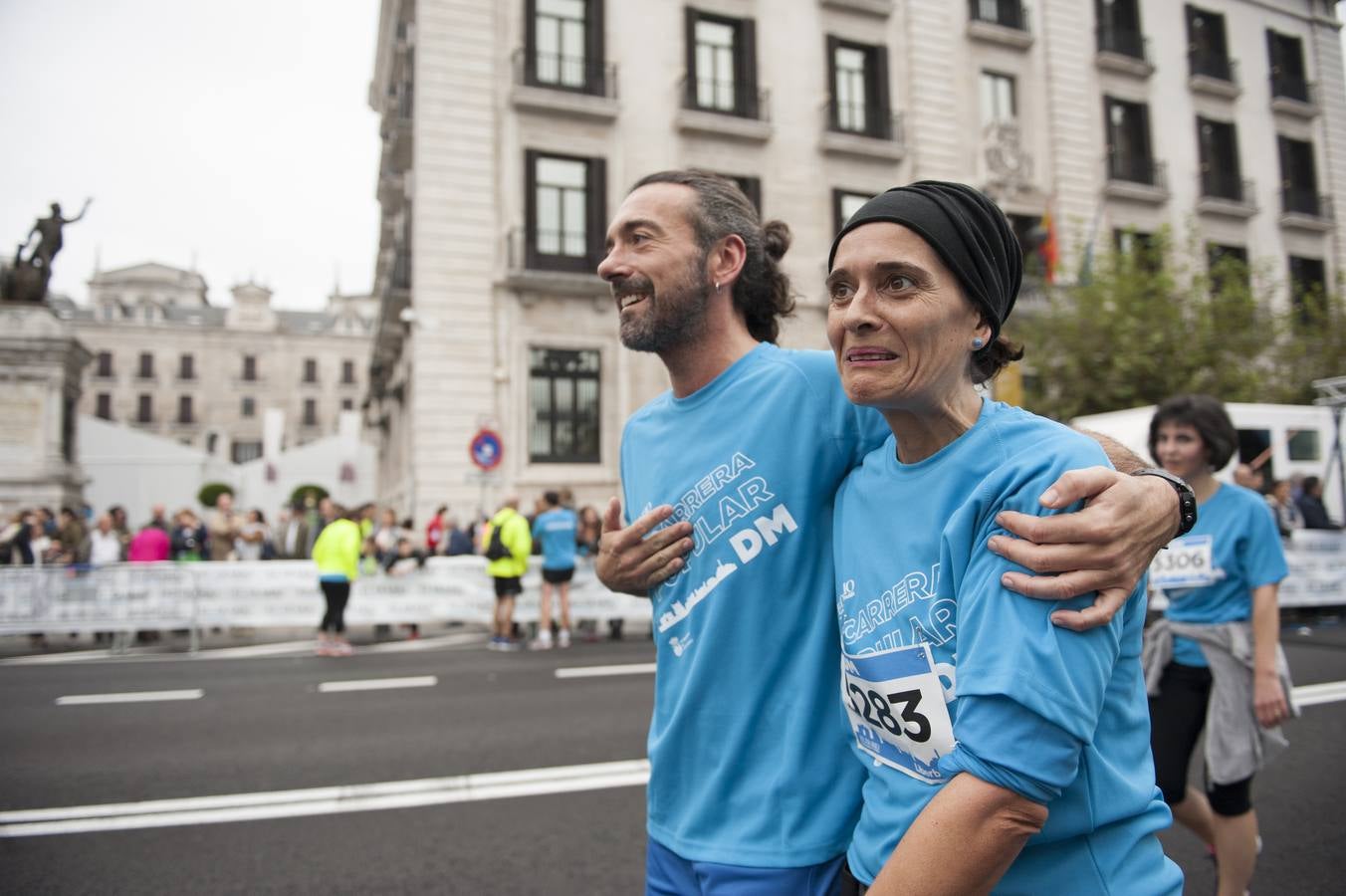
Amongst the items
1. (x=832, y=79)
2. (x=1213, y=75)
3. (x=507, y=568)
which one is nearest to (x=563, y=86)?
(x=832, y=79)

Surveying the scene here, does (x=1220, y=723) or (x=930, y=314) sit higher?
(x=930, y=314)

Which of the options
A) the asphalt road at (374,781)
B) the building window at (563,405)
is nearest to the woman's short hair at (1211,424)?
the asphalt road at (374,781)

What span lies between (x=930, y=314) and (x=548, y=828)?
3.67 meters

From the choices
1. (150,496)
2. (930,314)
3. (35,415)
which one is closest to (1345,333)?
(930,314)

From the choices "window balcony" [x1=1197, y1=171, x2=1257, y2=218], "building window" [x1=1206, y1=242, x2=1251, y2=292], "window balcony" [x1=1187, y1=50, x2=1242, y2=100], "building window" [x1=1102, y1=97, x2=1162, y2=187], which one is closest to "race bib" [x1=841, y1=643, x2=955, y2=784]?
"building window" [x1=1206, y1=242, x2=1251, y2=292]

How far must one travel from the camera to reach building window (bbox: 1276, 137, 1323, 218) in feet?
91.1

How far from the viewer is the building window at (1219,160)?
86.5 feet

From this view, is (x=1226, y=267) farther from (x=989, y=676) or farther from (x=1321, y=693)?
(x=989, y=676)

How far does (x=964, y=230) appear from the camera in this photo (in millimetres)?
1444

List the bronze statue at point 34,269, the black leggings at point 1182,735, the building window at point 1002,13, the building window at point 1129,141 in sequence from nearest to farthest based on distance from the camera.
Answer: the black leggings at point 1182,735, the bronze statue at point 34,269, the building window at point 1002,13, the building window at point 1129,141

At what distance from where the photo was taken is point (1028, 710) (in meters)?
1.18

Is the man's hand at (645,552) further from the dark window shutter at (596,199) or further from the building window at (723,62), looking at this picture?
the building window at (723,62)

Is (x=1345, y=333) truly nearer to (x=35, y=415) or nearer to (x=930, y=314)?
(x=930, y=314)

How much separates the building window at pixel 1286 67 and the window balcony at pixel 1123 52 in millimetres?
5533
